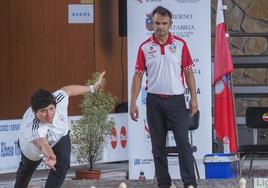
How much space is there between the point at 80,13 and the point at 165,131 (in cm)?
402

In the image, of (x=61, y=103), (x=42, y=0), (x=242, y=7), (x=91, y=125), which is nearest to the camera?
(x=61, y=103)

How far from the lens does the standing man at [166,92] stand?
9477 mm

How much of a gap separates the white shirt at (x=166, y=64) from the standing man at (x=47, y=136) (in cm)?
83

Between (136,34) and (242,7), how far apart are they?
3371 millimetres

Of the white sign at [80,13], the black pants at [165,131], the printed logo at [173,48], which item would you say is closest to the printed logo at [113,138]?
the white sign at [80,13]

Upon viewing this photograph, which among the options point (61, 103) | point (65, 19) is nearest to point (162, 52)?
point (61, 103)

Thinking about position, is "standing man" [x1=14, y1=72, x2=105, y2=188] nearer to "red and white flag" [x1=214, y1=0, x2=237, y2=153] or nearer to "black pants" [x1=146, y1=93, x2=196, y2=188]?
"black pants" [x1=146, y1=93, x2=196, y2=188]

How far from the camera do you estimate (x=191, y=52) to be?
436 inches

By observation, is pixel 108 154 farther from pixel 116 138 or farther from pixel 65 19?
pixel 65 19

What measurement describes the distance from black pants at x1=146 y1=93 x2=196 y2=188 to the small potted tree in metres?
1.64

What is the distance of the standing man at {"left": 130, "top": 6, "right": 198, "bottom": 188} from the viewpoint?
9.48 meters

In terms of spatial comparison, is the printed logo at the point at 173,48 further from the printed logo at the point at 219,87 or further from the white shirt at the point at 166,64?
the printed logo at the point at 219,87

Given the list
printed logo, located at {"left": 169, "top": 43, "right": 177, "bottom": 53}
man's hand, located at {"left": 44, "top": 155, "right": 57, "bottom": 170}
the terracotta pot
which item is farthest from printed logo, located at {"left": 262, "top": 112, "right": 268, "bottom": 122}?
man's hand, located at {"left": 44, "top": 155, "right": 57, "bottom": 170}

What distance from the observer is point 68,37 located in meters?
13.3
